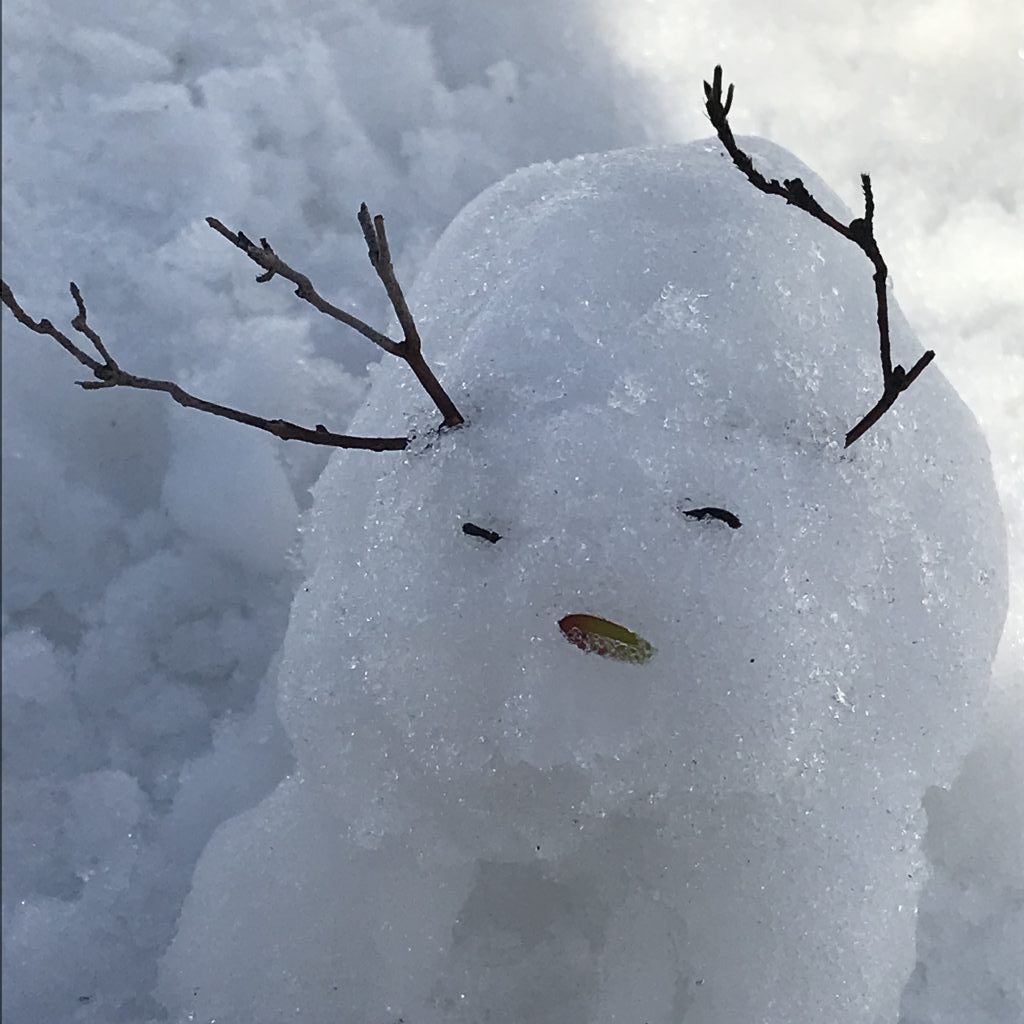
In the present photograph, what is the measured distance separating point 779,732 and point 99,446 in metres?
0.98

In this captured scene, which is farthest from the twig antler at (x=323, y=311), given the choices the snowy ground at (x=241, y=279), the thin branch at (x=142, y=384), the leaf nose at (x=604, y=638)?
the snowy ground at (x=241, y=279)

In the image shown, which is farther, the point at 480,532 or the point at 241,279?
the point at 241,279

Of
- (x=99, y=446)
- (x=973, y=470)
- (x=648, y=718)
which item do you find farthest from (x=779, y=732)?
(x=99, y=446)

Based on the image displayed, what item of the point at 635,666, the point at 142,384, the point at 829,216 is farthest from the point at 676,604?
the point at 142,384

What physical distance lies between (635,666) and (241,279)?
0.88 m

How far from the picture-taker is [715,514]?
33.8 inches

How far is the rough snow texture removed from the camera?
0.87 metres

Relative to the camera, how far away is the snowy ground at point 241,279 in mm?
1227

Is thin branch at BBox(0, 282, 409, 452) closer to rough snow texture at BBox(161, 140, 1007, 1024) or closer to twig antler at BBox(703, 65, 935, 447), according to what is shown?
rough snow texture at BBox(161, 140, 1007, 1024)

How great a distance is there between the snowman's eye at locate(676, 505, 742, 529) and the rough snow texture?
0.5 inches

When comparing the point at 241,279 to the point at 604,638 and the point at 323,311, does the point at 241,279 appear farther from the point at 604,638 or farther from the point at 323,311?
the point at 604,638

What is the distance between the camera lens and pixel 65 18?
62.3 inches

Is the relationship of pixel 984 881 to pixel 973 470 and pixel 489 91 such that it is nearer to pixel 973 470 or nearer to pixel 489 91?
pixel 973 470

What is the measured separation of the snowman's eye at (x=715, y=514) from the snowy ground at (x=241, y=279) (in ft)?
1.60
